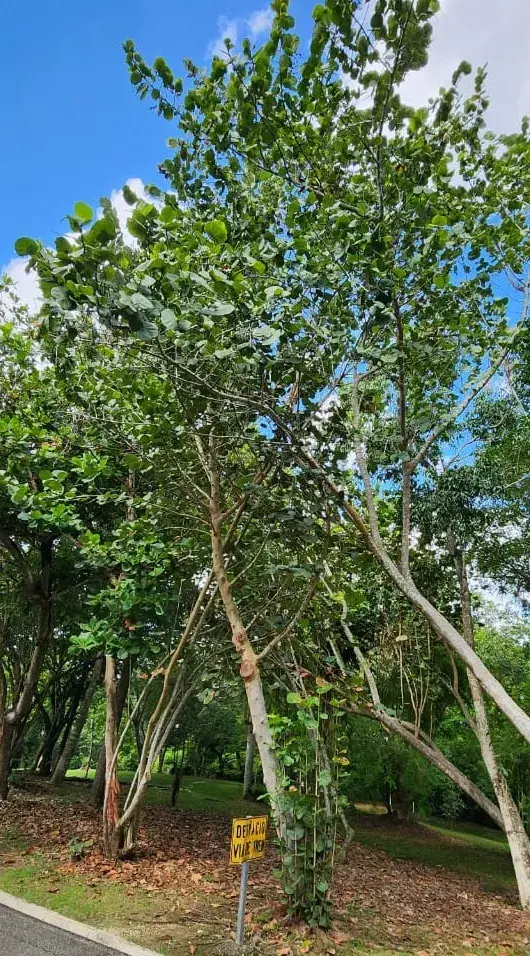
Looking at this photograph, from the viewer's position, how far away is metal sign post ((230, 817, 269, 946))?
4016 millimetres

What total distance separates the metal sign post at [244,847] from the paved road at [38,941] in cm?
93

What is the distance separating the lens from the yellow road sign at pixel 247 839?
4027mm

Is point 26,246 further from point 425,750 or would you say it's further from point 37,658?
point 37,658

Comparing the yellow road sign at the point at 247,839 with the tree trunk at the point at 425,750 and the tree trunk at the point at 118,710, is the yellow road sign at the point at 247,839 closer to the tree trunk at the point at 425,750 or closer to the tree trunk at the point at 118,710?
the tree trunk at the point at 425,750

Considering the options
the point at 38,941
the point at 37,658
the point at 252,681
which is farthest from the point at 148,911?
the point at 37,658

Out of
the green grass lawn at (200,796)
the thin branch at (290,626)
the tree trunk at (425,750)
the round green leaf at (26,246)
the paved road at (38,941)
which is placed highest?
the round green leaf at (26,246)

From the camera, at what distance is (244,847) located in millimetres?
4102

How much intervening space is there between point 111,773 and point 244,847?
11.5 ft

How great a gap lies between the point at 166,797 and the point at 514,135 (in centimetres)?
1597

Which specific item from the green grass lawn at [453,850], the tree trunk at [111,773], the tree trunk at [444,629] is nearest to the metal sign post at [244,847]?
the tree trunk at [444,629]

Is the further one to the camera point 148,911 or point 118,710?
point 118,710

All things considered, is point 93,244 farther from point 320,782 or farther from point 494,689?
point 494,689

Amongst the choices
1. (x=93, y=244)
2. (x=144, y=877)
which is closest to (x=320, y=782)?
(x=144, y=877)

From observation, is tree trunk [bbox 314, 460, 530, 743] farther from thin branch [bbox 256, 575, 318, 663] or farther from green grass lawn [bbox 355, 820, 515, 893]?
green grass lawn [bbox 355, 820, 515, 893]
